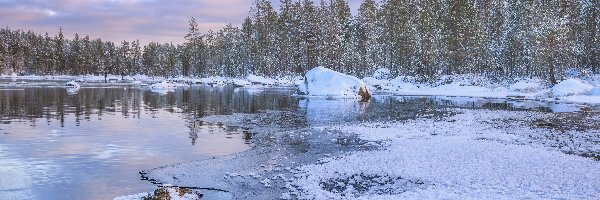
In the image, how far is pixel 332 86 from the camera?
47625mm

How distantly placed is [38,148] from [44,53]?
147m

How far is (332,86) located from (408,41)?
30901mm

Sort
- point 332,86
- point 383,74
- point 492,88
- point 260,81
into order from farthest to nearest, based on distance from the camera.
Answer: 1. point 260,81
2. point 383,74
3. point 492,88
4. point 332,86

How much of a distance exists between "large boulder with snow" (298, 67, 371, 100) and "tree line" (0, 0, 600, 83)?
21.5 meters

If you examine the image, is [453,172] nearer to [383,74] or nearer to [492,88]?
[492,88]

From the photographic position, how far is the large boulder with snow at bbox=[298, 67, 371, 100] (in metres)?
46.6

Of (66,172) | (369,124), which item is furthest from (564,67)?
(66,172)

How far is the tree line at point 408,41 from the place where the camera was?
62206 mm

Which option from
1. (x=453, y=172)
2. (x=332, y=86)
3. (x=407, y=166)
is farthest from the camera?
(x=332, y=86)

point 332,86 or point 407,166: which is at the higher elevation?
point 332,86

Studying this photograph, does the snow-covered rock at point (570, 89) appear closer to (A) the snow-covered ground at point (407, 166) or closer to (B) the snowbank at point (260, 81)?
(A) the snow-covered ground at point (407, 166)

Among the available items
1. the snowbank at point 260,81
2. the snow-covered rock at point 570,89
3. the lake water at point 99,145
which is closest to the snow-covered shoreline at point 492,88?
the snow-covered rock at point 570,89

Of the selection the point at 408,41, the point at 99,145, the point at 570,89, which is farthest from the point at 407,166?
the point at 408,41

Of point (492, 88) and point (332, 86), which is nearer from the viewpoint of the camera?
point (332, 86)
